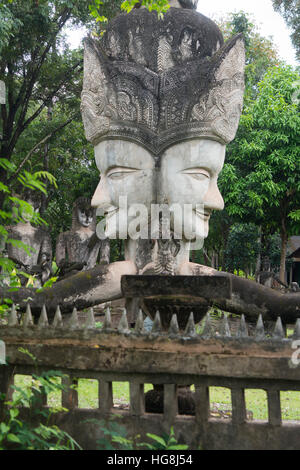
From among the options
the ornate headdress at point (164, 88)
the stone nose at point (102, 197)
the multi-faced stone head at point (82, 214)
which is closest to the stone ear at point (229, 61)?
the ornate headdress at point (164, 88)

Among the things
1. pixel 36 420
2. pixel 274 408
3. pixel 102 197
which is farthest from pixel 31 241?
pixel 274 408

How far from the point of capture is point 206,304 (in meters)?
3.86

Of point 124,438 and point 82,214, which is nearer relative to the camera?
point 124,438

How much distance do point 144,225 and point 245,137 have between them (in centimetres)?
1216

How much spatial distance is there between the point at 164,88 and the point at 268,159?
11347 mm

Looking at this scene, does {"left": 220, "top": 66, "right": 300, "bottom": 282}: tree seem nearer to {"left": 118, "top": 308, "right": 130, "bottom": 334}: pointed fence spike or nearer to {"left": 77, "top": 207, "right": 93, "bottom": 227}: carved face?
{"left": 77, "top": 207, "right": 93, "bottom": 227}: carved face

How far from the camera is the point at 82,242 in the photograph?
12406mm

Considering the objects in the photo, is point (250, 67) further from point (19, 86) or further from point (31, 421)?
point (31, 421)

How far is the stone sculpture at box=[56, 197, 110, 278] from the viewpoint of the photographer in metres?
12.3

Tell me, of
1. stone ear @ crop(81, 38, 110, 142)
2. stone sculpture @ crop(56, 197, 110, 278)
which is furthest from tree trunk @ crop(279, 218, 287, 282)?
stone ear @ crop(81, 38, 110, 142)

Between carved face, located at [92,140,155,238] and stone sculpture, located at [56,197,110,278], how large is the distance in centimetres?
775

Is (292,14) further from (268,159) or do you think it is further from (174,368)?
(174,368)

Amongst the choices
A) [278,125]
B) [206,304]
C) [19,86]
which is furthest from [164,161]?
[278,125]
